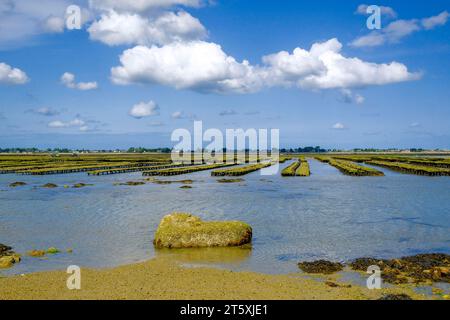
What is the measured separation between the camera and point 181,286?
48.0 feet

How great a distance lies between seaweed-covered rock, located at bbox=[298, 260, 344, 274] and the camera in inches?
654

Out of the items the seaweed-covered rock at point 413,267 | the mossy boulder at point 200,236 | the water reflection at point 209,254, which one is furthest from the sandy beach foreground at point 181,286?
the mossy boulder at point 200,236

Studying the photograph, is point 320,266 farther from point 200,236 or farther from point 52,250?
point 52,250

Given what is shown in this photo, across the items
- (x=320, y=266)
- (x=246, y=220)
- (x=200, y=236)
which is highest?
(x=200, y=236)

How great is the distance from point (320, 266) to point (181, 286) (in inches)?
226

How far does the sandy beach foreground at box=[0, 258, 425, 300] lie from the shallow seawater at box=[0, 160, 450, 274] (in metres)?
1.41

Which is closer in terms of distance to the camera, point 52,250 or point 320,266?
point 320,266

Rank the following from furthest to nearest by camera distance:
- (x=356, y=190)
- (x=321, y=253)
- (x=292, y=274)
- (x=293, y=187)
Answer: (x=293, y=187) → (x=356, y=190) → (x=321, y=253) → (x=292, y=274)

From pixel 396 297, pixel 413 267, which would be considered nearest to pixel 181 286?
pixel 396 297

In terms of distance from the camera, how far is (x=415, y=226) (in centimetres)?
2594

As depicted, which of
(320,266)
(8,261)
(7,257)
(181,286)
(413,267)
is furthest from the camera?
(7,257)
